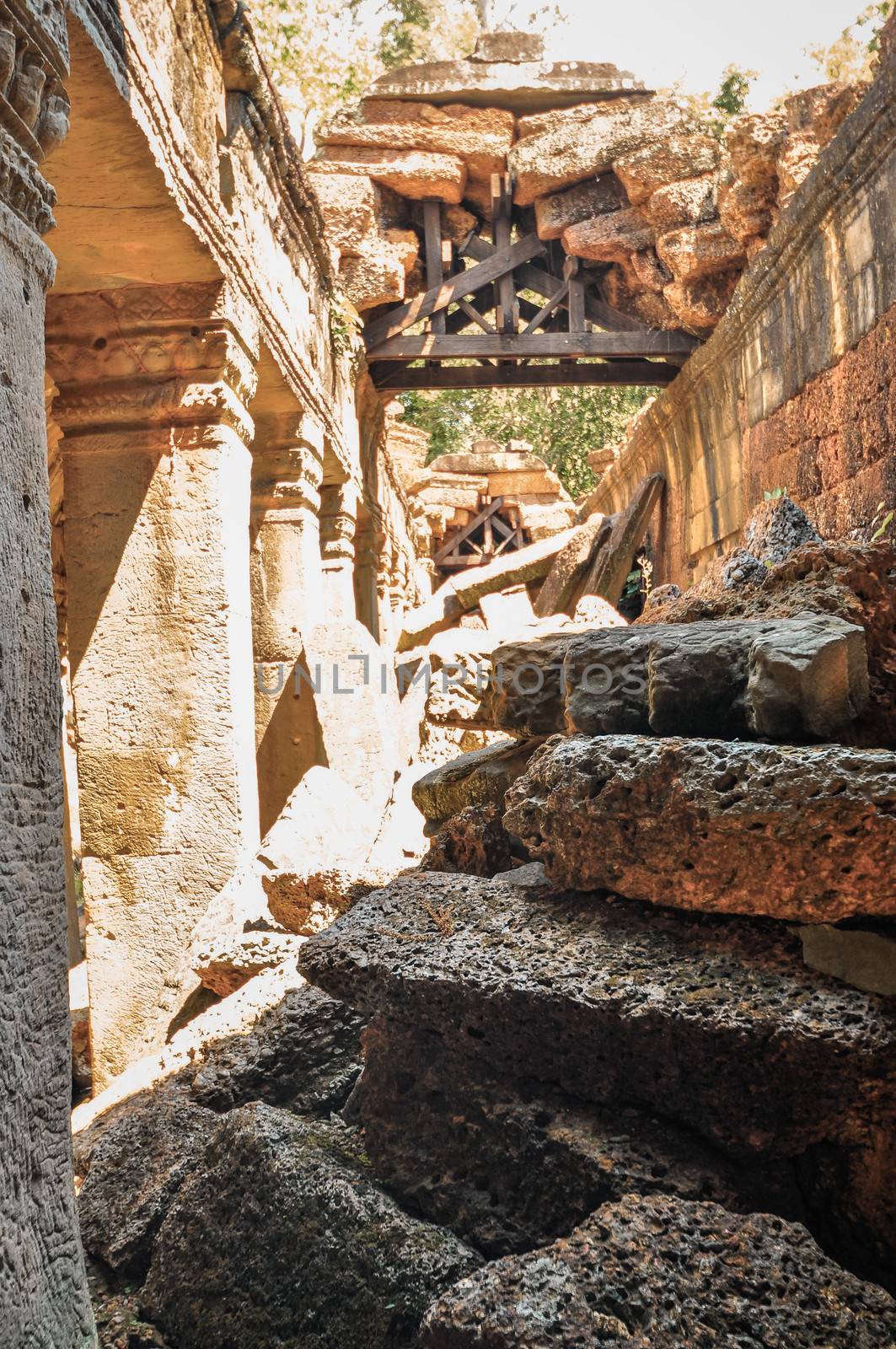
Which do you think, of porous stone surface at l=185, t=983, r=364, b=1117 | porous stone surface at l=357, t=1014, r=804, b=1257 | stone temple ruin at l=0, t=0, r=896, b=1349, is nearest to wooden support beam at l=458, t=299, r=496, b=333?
stone temple ruin at l=0, t=0, r=896, b=1349

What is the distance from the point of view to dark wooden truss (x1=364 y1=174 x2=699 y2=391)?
343 inches

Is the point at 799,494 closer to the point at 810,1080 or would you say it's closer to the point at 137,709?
the point at 137,709

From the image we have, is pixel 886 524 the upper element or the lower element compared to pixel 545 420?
lower

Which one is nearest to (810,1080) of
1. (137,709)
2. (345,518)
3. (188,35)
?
(137,709)

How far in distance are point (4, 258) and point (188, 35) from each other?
8.82 ft

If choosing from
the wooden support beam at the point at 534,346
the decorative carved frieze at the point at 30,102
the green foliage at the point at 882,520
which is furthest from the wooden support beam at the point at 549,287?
the decorative carved frieze at the point at 30,102

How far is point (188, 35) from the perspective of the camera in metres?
4.00

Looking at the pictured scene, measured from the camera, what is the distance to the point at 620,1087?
6.10 feet

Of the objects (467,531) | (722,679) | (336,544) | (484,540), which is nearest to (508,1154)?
(722,679)

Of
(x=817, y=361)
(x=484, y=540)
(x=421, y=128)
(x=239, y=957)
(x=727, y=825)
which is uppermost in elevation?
(x=421, y=128)

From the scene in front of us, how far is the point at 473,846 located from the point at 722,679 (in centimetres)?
105

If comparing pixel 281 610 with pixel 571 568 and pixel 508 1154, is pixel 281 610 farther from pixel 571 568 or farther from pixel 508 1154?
pixel 508 1154

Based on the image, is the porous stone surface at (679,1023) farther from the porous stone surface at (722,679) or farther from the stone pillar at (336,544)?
the stone pillar at (336,544)

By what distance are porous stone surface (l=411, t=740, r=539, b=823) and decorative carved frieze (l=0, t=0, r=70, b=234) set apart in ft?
6.31
